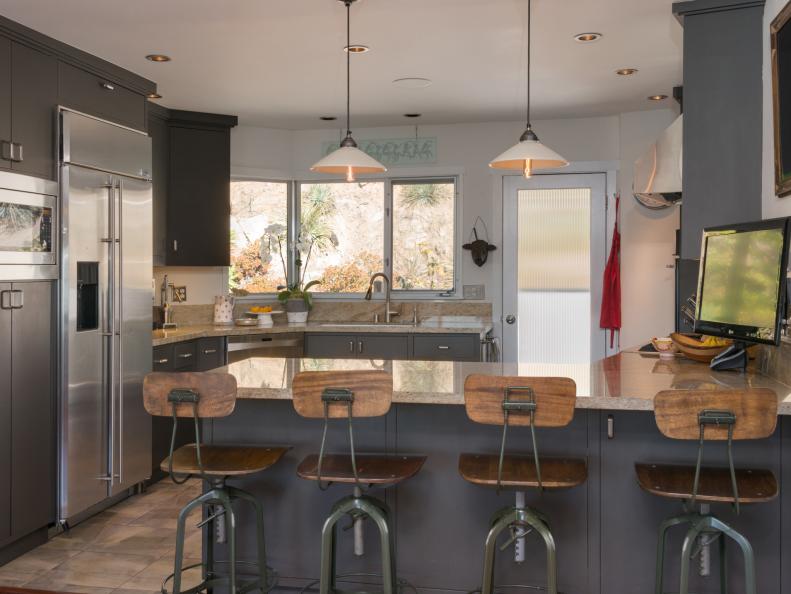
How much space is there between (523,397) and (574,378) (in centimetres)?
54

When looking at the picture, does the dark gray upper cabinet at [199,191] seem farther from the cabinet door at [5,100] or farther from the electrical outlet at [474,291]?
the cabinet door at [5,100]

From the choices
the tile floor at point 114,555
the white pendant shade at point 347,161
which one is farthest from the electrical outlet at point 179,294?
the white pendant shade at point 347,161

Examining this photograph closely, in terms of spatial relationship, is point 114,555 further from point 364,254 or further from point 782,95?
point 782,95

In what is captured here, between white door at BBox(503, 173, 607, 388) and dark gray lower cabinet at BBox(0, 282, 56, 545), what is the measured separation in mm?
3472

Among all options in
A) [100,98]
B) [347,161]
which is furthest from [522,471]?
[100,98]

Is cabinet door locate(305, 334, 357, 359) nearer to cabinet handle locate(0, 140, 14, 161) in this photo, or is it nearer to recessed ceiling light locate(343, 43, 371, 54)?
recessed ceiling light locate(343, 43, 371, 54)

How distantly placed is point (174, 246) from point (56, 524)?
2.25 m

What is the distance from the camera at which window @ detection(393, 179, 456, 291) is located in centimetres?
635

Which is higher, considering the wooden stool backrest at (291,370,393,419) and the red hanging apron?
the red hanging apron

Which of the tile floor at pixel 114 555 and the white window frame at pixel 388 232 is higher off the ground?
the white window frame at pixel 388 232

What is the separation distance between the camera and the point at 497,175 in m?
6.22

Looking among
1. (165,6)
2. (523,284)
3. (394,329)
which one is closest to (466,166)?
(523,284)

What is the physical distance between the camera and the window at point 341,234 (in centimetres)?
645

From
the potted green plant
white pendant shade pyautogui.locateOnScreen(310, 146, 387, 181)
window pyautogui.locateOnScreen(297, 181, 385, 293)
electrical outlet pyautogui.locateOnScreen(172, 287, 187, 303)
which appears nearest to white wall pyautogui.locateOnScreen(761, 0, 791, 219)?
white pendant shade pyautogui.locateOnScreen(310, 146, 387, 181)
